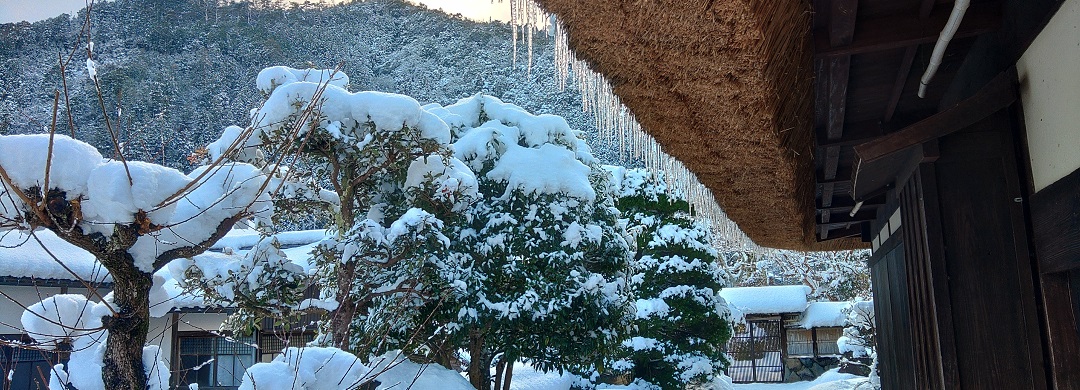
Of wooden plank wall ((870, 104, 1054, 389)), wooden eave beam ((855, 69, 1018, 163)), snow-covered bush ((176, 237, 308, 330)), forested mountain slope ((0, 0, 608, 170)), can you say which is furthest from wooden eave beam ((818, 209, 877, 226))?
forested mountain slope ((0, 0, 608, 170))

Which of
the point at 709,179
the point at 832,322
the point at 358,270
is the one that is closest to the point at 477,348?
the point at 358,270

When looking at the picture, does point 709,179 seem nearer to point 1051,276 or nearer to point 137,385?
point 1051,276

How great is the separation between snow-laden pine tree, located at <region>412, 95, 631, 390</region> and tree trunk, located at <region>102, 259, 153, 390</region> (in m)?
4.54

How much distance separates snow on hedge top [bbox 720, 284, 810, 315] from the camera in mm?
17188

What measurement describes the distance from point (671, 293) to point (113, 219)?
10.2 m

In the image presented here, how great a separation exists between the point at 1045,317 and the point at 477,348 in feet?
21.9

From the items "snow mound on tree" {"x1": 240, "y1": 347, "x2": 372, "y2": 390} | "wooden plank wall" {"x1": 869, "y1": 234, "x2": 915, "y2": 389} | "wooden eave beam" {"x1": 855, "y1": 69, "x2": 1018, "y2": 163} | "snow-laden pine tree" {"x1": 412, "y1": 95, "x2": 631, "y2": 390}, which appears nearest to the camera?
"wooden eave beam" {"x1": 855, "y1": 69, "x2": 1018, "y2": 163}

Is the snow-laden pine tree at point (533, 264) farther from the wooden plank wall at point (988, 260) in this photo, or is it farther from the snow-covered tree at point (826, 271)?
the snow-covered tree at point (826, 271)

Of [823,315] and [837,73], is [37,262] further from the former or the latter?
[823,315]

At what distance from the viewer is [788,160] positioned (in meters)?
2.72

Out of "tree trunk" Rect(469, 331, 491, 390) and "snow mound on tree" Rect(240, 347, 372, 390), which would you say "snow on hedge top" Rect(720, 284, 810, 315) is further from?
"snow mound on tree" Rect(240, 347, 372, 390)

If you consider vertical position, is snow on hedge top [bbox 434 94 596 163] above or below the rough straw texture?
above

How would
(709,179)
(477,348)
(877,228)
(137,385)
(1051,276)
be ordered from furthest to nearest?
(477,348) < (877,228) < (709,179) < (137,385) < (1051,276)

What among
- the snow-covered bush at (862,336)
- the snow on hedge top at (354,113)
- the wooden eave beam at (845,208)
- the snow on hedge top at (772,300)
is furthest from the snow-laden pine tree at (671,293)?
the wooden eave beam at (845,208)
